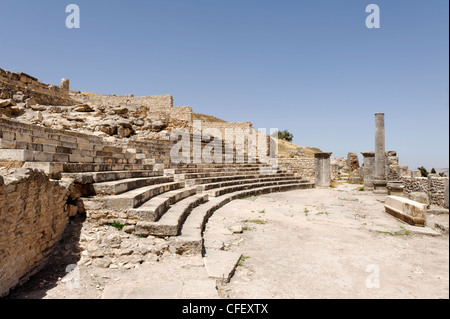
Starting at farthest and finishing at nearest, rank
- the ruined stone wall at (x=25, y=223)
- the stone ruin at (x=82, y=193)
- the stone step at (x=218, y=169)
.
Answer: the stone step at (x=218, y=169) < the stone ruin at (x=82, y=193) < the ruined stone wall at (x=25, y=223)

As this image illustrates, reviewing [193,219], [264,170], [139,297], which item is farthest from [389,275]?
Answer: [264,170]

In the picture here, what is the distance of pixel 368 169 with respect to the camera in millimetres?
13492

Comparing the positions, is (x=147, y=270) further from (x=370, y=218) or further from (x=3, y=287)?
(x=370, y=218)

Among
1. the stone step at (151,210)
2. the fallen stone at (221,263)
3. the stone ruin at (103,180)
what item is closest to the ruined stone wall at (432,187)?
the stone ruin at (103,180)

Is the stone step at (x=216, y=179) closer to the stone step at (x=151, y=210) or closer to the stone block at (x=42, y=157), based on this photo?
the stone step at (x=151, y=210)

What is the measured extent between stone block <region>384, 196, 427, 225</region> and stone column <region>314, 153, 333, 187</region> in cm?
823

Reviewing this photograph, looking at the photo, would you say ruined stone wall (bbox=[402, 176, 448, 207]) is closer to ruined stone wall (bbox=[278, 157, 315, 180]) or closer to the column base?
the column base

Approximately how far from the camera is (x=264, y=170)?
1488 centimetres

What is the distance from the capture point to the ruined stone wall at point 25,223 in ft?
8.37

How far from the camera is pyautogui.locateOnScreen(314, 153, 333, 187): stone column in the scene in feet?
49.1

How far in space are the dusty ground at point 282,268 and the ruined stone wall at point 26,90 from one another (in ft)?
42.7

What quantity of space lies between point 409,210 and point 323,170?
9.45 meters

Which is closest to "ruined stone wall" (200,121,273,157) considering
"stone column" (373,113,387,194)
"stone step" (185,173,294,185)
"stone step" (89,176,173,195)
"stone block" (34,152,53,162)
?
"stone step" (185,173,294,185)
